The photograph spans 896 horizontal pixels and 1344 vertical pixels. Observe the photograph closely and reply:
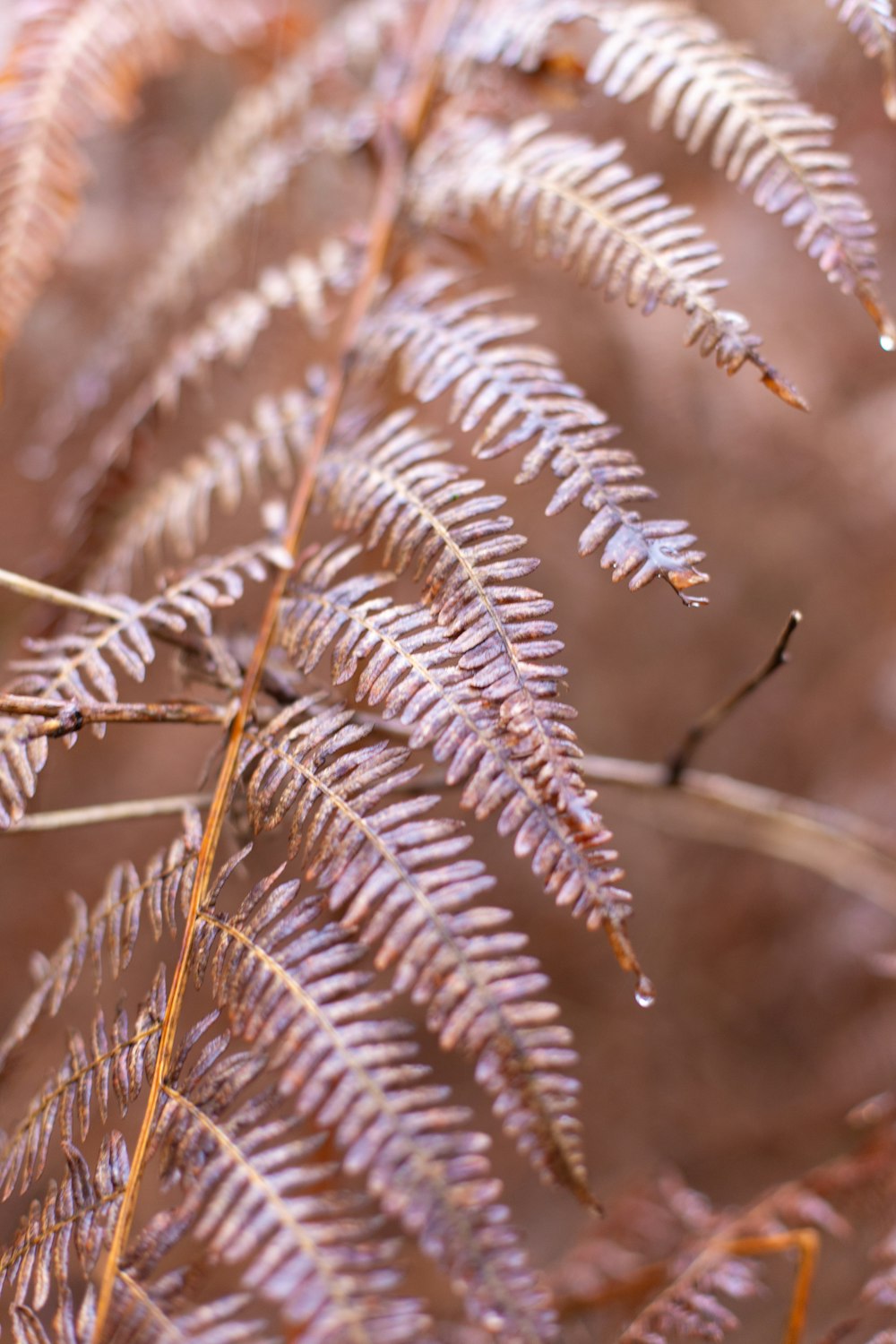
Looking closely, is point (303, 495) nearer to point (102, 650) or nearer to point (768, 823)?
→ point (102, 650)

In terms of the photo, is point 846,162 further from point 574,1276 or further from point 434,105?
point 574,1276

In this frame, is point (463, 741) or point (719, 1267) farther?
point (719, 1267)

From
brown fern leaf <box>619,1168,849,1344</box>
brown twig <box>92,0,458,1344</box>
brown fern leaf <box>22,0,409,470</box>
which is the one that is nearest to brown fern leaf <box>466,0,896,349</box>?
brown twig <box>92,0,458,1344</box>

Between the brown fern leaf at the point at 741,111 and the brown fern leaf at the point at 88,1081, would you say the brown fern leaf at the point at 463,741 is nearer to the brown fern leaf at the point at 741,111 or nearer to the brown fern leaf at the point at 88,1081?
the brown fern leaf at the point at 88,1081

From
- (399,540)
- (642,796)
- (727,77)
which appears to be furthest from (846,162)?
(642,796)

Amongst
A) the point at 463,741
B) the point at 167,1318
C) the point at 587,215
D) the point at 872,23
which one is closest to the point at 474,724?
the point at 463,741

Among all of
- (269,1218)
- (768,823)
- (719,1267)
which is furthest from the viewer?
(768,823)

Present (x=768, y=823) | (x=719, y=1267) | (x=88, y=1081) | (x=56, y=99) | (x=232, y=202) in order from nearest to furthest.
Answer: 1. (x=88, y=1081)
2. (x=719, y=1267)
3. (x=56, y=99)
4. (x=232, y=202)
5. (x=768, y=823)
